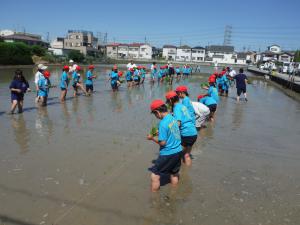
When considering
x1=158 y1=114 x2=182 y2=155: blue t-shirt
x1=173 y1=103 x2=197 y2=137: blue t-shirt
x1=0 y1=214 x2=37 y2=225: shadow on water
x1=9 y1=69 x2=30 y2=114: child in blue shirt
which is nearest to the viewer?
x1=0 y1=214 x2=37 y2=225: shadow on water

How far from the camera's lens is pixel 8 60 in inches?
1537

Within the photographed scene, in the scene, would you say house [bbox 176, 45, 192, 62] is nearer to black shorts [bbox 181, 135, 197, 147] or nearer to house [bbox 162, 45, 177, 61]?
house [bbox 162, 45, 177, 61]

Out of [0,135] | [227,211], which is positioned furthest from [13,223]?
[0,135]

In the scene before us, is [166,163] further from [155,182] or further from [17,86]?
[17,86]

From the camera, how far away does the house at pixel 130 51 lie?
107688 millimetres

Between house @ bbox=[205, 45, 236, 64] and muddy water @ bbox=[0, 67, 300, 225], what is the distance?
320ft

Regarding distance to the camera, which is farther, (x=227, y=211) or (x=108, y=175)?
(x=108, y=175)

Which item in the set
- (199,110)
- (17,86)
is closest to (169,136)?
(199,110)

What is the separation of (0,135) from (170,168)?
4790 mm

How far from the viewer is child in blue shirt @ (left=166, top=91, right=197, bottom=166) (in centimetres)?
485

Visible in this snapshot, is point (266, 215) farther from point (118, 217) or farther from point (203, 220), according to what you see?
point (118, 217)

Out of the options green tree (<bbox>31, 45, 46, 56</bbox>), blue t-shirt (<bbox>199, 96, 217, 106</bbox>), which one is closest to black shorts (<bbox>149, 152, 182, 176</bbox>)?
blue t-shirt (<bbox>199, 96, 217, 106</bbox>)

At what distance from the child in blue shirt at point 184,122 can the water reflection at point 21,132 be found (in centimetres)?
327

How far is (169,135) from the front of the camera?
4.18 meters
